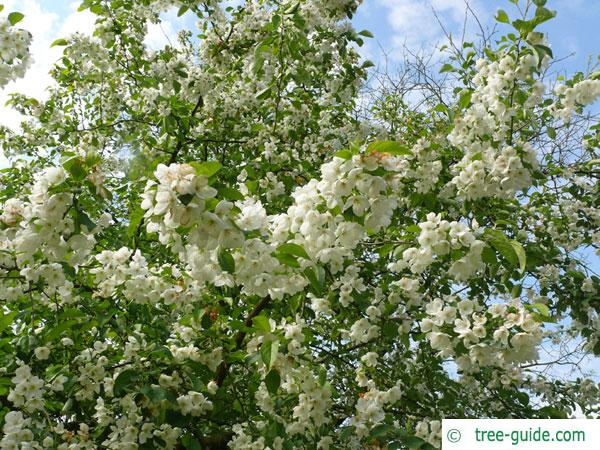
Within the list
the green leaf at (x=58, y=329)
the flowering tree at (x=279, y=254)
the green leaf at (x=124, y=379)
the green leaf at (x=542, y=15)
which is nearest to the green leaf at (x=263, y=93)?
the flowering tree at (x=279, y=254)

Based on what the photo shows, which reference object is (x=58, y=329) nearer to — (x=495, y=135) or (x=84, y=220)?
(x=84, y=220)

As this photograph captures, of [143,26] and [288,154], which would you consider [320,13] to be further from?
[143,26]

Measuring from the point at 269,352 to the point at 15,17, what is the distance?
1896 millimetres

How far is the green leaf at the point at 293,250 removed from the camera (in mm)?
2025

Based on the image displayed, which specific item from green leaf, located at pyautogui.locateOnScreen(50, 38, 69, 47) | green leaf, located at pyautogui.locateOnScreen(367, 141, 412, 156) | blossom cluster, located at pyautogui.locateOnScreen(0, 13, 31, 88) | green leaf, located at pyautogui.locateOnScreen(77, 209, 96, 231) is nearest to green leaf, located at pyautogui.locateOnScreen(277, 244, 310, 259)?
green leaf, located at pyautogui.locateOnScreen(367, 141, 412, 156)

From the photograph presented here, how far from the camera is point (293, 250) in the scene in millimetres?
2031

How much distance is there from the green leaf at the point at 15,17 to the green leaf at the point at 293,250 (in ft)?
5.58

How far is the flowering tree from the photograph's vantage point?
2105 millimetres

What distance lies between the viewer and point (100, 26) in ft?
14.9

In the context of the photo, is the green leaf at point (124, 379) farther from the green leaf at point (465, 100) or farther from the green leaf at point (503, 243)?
the green leaf at point (465, 100)

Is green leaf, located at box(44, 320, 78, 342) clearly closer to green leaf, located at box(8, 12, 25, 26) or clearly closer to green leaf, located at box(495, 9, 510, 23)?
green leaf, located at box(8, 12, 25, 26)

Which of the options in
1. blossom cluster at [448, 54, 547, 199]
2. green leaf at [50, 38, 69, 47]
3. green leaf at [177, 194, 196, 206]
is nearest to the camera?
green leaf at [177, 194, 196, 206]

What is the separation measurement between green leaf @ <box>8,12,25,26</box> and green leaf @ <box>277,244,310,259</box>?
1702mm

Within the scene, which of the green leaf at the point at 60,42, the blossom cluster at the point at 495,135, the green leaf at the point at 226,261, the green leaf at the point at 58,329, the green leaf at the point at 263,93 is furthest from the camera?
the green leaf at the point at 60,42
